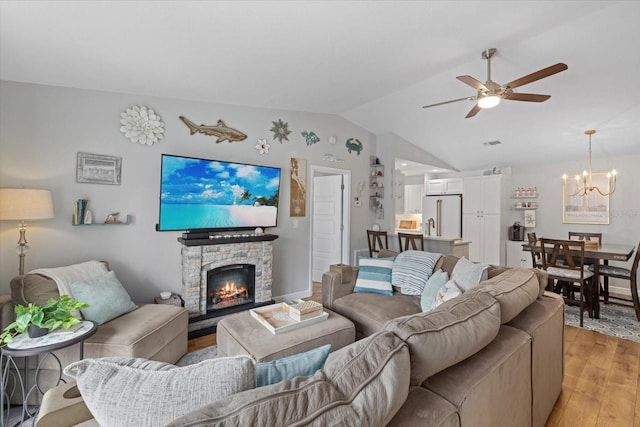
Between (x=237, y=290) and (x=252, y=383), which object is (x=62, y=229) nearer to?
(x=237, y=290)

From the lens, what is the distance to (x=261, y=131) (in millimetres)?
3943

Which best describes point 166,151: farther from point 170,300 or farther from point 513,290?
point 513,290

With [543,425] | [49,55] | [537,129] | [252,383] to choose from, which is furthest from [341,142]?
[252,383]

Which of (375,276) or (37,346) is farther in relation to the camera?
(375,276)

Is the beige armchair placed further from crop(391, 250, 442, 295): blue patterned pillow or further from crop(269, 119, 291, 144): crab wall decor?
crop(269, 119, 291, 144): crab wall decor

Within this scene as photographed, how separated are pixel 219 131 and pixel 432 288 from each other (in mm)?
2969

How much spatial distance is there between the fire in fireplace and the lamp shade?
5.01 feet

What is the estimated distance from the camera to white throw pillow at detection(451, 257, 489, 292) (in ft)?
7.14

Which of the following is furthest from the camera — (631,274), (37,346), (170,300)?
(631,274)

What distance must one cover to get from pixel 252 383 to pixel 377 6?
2.35m

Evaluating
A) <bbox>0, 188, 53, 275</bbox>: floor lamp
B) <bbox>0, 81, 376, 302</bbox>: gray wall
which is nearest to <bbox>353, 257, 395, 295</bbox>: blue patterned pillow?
<bbox>0, 81, 376, 302</bbox>: gray wall

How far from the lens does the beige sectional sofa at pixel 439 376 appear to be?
664 mm

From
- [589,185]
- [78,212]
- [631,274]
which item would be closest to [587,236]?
[589,185]

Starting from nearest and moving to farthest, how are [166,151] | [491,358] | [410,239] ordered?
[491,358], [166,151], [410,239]
